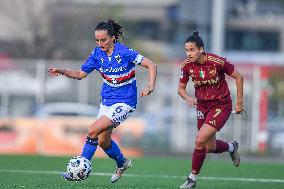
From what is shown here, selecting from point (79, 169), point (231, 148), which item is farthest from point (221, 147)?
point (79, 169)

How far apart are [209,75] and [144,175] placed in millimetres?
3305

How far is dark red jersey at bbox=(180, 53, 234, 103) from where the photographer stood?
1357cm

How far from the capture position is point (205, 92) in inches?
543

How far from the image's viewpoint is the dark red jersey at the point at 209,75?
13.6 metres

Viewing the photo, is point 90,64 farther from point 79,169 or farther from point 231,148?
point 231,148

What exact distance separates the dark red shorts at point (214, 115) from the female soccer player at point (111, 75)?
1.02 m

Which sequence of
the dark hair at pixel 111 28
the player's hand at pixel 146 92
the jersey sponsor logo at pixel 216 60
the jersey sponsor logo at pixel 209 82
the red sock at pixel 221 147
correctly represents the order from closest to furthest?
the player's hand at pixel 146 92
the dark hair at pixel 111 28
the jersey sponsor logo at pixel 216 60
the jersey sponsor logo at pixel 209 82
the red sock at pixel 221 147

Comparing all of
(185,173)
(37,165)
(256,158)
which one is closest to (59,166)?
(37,165)

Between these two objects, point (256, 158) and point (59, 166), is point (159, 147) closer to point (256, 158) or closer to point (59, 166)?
point (256, 158)

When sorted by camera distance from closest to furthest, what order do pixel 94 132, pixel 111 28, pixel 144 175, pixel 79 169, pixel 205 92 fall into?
pixel 79 169 → pixel 94 132 → pixel 111 28 → pixel 205 92 → pixel 144 175

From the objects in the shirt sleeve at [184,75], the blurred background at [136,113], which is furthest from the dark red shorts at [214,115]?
the blurred background at [136,113]

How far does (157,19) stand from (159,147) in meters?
31.2

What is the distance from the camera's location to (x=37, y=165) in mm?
18547

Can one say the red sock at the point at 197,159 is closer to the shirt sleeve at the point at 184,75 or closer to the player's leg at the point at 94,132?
the shirt sleeve at the point at 184,75
